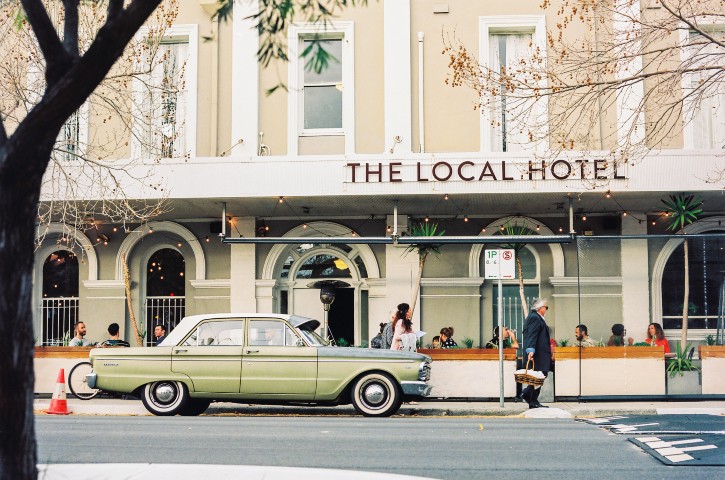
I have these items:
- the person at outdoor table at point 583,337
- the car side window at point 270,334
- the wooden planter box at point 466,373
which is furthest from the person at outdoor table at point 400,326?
the person at outdoor table at point 583,337

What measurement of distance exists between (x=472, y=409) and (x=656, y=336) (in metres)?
3.86

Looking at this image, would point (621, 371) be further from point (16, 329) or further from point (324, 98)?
point (16, 329)

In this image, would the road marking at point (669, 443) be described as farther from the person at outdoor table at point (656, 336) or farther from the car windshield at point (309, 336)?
the person at outdoor table at point (656, 336)

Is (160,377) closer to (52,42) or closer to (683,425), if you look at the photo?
(683,425)

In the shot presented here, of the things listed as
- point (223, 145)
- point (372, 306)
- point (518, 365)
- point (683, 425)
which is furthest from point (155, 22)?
point (683, 425)

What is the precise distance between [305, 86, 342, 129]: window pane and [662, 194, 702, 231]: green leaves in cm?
689

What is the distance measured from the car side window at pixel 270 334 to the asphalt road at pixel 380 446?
5.58ft

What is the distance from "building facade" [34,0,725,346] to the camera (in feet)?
62.8

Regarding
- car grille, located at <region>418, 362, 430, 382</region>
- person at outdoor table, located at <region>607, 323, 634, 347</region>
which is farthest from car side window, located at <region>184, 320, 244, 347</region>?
person at outdoor table, located at <region>607, 323, 634, 347</region>

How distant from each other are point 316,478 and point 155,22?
1485 cm

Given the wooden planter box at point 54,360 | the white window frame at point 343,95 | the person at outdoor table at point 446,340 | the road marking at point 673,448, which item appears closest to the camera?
the road marking at point 673,448

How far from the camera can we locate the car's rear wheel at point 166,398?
1573cm

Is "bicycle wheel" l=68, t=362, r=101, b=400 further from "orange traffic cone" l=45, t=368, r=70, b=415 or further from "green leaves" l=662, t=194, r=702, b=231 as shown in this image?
"green leaves" l=662, t=194, r=702, b=231

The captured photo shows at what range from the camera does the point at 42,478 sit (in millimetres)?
6945
